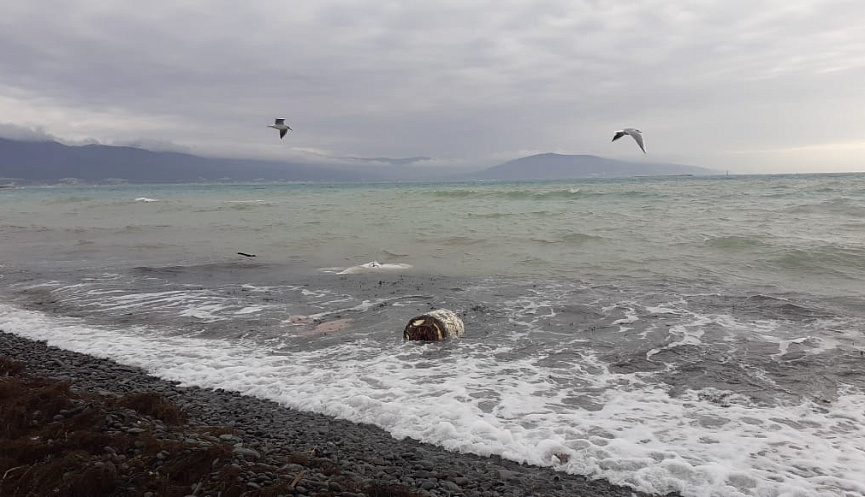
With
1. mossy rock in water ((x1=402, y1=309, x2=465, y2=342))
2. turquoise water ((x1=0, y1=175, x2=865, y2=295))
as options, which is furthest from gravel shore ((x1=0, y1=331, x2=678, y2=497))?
turquoise water ((x1=0, y1=175, x2=865, y2=295))

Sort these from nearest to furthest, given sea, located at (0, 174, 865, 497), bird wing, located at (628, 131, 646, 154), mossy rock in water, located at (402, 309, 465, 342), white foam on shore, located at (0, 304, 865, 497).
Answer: white foam on shore, located at (0, 304, 865, 497), sea, located at (0, 174, 865, 497), mossy rock in water, located at (402, 309, 465, 342), bird wing, located at (628, 131, 646, 154)

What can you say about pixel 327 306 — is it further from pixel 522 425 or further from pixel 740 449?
pixel 740 449

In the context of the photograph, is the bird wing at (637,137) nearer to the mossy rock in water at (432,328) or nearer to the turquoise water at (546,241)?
the turquoise water at (546,241)

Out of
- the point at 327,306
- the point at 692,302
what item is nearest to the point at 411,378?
the point at 327,306

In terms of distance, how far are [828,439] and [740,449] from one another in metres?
0.93

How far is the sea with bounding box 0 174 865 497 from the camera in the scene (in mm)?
4746

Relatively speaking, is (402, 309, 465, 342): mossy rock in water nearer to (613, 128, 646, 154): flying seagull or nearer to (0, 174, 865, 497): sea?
(0, 174, 865, 497): sea

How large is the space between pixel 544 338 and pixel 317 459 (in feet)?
15.3

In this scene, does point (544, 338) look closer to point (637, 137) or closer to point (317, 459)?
point (317, 459)

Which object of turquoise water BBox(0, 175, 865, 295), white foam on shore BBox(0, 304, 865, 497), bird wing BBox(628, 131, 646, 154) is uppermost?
bird wing BBox(628, 131, 646, 154)

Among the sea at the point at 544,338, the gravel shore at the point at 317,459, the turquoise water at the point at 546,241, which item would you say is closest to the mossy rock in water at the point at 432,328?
the sea at the point at 544,338

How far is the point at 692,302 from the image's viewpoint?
9898 millimetres

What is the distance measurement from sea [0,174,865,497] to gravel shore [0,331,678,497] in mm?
247

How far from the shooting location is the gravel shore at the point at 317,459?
3793mm
